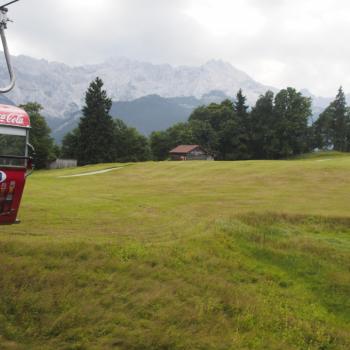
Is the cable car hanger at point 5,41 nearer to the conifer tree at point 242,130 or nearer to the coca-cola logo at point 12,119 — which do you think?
the coca-cola logo at point 12,119

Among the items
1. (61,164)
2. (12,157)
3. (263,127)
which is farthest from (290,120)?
(12,157)

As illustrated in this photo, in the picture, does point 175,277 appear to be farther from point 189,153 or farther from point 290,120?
point 290,120

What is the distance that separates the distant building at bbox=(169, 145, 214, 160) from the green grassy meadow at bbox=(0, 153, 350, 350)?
70569 mm

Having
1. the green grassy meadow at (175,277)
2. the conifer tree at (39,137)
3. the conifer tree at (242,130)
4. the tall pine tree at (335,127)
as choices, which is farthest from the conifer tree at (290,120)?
the green grassy meadow at (175,277)

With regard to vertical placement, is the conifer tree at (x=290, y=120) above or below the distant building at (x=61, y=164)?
above

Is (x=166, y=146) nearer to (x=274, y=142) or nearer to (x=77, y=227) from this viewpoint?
(x=274, y=142)

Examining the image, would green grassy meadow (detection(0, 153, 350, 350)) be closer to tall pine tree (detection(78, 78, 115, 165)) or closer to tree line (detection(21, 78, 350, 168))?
tall pine tree (detection(78, 78, 115, 165))

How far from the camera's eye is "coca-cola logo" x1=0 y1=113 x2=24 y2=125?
14.2 metres

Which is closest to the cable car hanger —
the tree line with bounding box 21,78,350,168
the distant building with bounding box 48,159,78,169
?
the tree line with bounding box 21,78,350,168

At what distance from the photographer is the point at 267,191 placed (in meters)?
29.8

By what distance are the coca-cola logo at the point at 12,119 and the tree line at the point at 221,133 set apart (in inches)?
2692

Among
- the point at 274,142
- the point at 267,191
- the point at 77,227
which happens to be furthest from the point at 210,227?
the point at 274,142

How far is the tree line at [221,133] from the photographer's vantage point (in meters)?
86.7

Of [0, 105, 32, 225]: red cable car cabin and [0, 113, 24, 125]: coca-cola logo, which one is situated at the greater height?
[0, 113, 24, 125]: coca-cola logo
